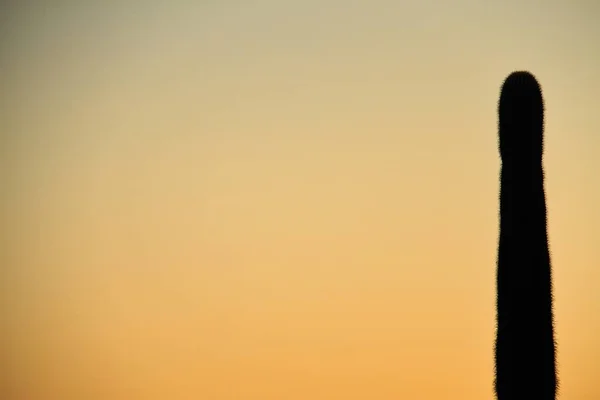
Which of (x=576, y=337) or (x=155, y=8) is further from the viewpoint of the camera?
(x=155, y=8)

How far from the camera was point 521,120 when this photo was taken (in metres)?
1.24

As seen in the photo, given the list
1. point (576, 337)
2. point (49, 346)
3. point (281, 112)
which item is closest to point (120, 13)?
point (281, 112)

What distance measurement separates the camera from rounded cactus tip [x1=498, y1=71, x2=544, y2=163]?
1232mm

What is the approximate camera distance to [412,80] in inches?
84.7

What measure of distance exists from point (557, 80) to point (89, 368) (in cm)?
192

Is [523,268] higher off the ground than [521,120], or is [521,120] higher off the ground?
[521,120]

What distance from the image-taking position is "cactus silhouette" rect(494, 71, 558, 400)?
3.83 feet

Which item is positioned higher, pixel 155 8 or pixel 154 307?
pixel 155 8

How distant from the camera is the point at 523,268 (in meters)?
1.19

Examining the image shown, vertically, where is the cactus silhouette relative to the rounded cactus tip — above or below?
below

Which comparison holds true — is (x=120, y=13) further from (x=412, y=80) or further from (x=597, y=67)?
(x=597, y=67)

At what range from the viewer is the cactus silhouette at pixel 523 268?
1167mm

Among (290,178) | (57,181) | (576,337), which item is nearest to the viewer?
(576,337)

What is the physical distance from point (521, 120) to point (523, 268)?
0.29 metres
